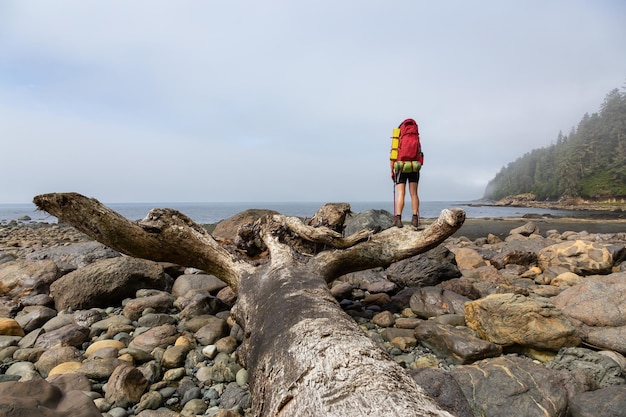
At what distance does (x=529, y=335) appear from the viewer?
3766mm

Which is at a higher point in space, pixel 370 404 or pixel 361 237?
pixel 361 237

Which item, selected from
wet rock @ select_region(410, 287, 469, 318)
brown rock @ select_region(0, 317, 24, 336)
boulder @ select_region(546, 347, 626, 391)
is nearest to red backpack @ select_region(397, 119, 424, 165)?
wet rock @ select_region(410, 287, 469, 318)

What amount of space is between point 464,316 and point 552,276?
452 centimetres

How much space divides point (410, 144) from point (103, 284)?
6044 mm

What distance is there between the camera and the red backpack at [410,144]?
605cm

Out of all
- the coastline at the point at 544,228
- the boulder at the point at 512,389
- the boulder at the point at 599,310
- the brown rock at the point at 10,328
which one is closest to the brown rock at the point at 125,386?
the brown rock at the point at 10,328

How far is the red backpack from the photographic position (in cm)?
605

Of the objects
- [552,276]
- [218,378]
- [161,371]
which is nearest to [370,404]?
[218,378]

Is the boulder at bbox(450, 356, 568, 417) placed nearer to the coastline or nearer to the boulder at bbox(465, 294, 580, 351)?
the boulder at bbox(465, 294, 580, 351)

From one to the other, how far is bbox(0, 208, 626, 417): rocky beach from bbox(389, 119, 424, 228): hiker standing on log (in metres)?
1.47

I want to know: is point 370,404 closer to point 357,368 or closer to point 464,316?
point 357,368

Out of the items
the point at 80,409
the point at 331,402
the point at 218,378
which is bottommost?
the point at 218,378

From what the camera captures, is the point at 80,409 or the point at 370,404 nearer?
the point at 370,404

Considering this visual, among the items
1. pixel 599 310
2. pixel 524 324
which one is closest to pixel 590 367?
pixel 524 324
